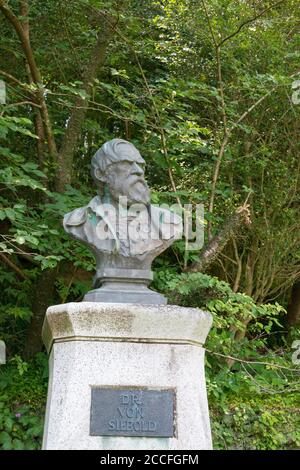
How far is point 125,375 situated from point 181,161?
11.8 ft

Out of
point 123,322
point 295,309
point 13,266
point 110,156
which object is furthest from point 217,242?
point 295,309

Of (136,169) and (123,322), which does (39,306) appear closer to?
(136,169)

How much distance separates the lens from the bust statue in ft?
13.3

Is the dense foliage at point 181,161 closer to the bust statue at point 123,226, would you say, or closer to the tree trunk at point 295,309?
the tree trunk at point 295,309

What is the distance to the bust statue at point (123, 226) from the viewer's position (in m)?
4.07

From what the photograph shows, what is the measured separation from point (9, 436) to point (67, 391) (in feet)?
6.39

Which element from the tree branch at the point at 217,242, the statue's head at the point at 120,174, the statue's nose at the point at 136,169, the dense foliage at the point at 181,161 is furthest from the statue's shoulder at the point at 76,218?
the tree branch at the point at 217,242

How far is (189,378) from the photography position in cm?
384

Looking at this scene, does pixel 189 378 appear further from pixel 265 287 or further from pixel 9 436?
pixel 265 287

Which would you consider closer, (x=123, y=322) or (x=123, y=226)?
(x=123, y=322)

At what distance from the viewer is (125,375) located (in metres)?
3.73

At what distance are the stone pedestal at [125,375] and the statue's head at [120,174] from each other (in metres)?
0.82

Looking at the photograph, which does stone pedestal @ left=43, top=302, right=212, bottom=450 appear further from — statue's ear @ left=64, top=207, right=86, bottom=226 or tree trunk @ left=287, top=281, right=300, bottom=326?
tree trunk @ left=287, top=281, right=300, bottom=326
